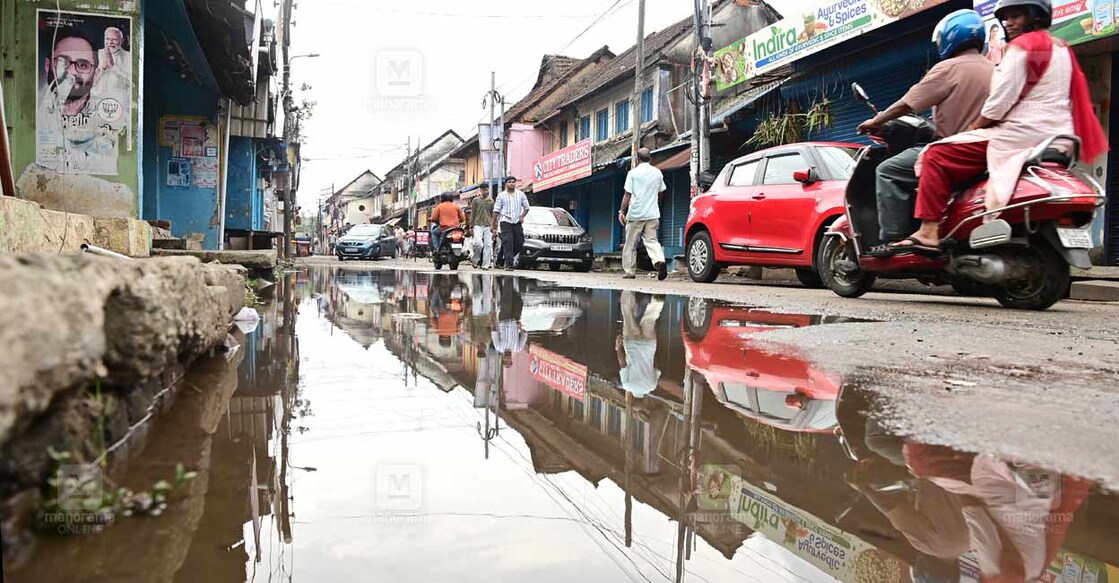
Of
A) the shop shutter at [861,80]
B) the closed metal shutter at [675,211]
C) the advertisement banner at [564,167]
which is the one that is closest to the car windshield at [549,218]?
the closed metal shutter at [675,211]

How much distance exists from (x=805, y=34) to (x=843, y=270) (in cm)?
695

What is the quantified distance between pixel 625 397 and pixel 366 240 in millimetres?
26345

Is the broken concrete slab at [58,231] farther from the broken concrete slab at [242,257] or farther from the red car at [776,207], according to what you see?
the red car at [776,207]

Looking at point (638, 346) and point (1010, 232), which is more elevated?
point (1010, 232)

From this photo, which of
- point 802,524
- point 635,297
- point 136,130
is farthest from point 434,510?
point 136,130

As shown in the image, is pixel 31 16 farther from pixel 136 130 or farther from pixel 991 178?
pixel 991 178

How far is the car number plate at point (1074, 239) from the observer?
4762 mm

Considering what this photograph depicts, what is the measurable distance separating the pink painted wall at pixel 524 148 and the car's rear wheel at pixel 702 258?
23.0 m

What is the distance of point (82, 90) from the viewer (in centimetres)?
657

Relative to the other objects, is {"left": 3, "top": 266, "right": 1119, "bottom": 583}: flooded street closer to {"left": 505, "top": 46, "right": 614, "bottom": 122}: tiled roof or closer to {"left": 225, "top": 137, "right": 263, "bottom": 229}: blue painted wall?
{"left": 225, "top": 137, "right": 263, "bottom": 229}: blue painted wall

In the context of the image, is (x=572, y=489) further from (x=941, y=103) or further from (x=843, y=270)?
(x=843, y=270)

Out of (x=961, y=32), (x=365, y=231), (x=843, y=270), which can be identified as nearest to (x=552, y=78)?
(x=365, y=231)

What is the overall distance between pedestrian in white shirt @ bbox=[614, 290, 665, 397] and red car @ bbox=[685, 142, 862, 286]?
8.15 feet

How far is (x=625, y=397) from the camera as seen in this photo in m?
2.63
